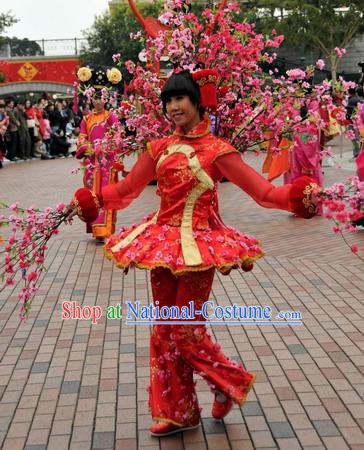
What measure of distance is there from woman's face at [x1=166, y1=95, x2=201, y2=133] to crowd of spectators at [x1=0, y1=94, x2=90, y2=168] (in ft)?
56.1

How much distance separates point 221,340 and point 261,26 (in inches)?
1376

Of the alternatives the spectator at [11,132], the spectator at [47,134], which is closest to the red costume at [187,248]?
the spectator at [11,132]

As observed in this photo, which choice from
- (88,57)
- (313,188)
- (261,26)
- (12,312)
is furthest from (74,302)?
(88,57)

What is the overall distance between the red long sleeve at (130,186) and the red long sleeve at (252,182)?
0.41 meters

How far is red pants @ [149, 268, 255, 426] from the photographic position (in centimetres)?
345

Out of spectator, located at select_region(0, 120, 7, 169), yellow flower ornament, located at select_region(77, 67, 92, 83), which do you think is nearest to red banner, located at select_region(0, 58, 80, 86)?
spectator, located at select_region(0, 120, 7, 169)

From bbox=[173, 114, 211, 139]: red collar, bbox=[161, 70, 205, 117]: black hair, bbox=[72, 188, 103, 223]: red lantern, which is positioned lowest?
bbox=[72, 188, 103, 223]: red lantern

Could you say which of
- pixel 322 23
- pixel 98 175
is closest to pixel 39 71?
pixel 322 23

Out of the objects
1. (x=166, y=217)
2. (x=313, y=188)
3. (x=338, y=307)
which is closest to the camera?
(x=313, y=188)

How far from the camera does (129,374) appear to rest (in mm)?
Answer: 4496

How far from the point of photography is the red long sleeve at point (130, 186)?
3.64m

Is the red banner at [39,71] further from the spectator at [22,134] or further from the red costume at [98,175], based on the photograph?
the red costume at [98,175]

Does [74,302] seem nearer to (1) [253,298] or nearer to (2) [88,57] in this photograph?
(1) [253,298]

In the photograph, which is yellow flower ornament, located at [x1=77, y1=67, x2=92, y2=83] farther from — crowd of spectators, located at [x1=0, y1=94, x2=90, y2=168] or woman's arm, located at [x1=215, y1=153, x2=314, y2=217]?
crowd of spectators, located at [x1=0, y1=94, x2=90, y2=168]
